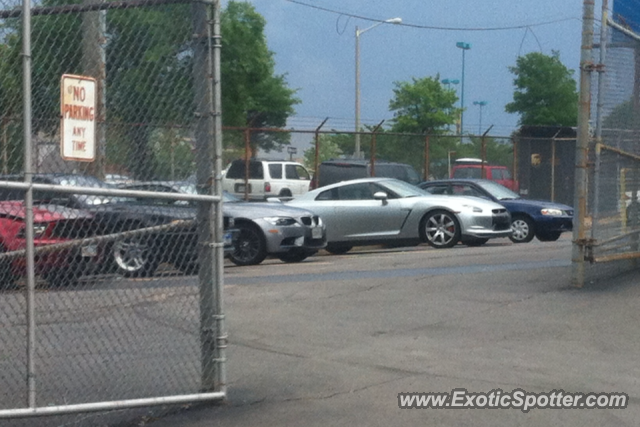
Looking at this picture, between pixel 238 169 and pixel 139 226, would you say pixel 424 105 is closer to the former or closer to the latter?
pixel 238 169

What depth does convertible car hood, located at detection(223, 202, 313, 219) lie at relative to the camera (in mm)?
15055

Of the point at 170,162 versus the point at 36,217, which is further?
the point at 170,162

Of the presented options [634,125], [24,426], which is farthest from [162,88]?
[634,125]

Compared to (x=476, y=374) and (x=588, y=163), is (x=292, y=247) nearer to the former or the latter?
(x=588, y=163)

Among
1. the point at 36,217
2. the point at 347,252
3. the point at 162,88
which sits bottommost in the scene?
the point at 347,252

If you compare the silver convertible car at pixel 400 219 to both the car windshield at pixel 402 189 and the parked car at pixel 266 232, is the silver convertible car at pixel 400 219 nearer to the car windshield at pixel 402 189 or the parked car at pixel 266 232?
the car windshield at pixel 402 189

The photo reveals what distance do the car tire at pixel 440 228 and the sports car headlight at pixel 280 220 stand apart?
3437 mm

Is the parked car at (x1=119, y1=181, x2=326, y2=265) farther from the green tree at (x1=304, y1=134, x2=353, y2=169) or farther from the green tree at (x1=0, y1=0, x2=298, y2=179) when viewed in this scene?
the green tree at (x1=304, y1=134, x2=353, y2=169)

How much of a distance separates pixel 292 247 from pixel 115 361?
29.1ft

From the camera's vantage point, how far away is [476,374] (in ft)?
23.5

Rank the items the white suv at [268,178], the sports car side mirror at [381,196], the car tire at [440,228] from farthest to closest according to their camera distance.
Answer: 1. the white suv at [268,178]
2. the car tire at [440,228]
3. the sports car side mirror at [381,196]

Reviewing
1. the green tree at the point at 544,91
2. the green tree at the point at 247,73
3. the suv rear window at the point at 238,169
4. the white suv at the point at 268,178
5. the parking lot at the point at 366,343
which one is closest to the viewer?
the parking lot at the point at 366,343

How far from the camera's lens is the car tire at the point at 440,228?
17.8 meters

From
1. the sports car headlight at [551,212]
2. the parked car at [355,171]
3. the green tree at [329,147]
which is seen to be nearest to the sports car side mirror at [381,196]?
the sports car headlight at [551,212]
